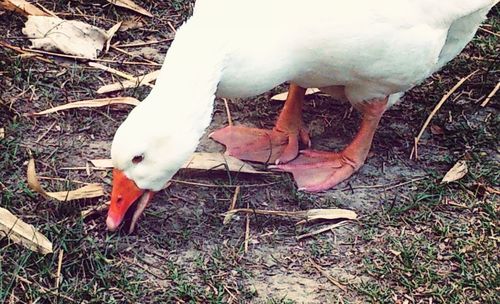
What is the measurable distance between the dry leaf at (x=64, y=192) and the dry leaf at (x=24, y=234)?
173 millimetres

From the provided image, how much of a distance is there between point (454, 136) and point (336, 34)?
3.70 ft

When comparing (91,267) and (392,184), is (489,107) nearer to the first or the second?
(392,184)

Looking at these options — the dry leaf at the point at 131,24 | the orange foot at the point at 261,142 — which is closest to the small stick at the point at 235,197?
the orange foot at the point at 261,142

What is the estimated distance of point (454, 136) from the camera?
4.34m

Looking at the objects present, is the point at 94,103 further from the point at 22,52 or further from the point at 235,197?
the point at 235,197

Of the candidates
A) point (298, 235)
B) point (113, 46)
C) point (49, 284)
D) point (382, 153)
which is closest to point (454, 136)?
point (382, 153)

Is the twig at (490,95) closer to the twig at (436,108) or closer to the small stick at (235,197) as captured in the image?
the twig at (436,108)

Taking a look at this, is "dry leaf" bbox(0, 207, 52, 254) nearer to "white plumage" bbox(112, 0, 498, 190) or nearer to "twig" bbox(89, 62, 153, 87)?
"white plumage" bbox(112, 0, 498, 190)

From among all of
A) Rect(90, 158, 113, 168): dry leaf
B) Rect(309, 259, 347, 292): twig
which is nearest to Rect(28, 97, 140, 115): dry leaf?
Rect(90, 158, 113, 168): dry leaf

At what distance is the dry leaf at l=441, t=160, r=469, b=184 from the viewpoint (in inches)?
159

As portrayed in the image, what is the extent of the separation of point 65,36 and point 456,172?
6.49 ft

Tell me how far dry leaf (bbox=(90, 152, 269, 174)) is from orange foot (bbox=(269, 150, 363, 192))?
0.14 m

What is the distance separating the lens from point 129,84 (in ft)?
14.6

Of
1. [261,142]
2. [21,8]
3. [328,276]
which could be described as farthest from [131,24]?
[328,276]
